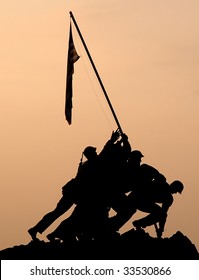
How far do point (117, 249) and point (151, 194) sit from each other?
295cm

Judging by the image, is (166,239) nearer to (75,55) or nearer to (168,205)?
(168,205)

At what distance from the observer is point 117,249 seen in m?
54.6

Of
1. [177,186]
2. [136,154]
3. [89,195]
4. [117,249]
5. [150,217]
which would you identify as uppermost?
[136,154]

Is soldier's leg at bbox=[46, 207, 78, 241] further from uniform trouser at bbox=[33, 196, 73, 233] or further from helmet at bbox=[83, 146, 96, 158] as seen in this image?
helmet at bbox=[83, 146, 96, 158]

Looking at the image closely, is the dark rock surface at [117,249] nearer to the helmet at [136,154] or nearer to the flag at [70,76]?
the helmet at [136,154]

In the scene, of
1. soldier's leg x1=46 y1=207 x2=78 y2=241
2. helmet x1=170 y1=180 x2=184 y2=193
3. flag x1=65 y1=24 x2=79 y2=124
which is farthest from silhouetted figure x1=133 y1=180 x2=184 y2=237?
flag x1=65 y1=24 x2=79 y2=124

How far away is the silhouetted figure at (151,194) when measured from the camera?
56750 millimetres

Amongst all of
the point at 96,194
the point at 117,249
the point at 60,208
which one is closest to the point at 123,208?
the point at 96,194

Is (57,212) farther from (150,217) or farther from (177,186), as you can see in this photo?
(177,186)

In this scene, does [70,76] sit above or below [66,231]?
above

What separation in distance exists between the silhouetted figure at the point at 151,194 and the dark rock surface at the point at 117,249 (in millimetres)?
1431

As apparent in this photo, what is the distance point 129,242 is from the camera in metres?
55.0

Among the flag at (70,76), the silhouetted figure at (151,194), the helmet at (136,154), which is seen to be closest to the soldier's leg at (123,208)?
the silhouetted figure at (151,194)

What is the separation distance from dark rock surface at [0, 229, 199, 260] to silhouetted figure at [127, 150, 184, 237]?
1431mm
